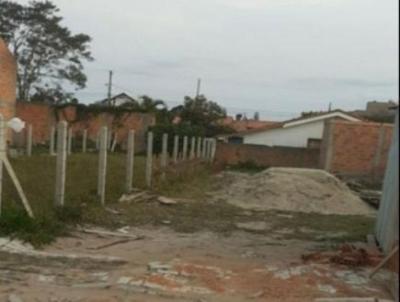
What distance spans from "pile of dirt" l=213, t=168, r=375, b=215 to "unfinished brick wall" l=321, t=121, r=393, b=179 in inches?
362

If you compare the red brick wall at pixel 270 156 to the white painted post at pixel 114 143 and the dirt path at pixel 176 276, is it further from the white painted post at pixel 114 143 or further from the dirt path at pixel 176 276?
the dirt path at pixel 176 276

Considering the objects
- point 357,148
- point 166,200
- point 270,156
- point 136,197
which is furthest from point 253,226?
point 270,156

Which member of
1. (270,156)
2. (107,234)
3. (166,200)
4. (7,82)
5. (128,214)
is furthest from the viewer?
(270,156)

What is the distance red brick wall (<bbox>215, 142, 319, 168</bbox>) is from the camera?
3591 cm

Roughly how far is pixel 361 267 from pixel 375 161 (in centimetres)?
2371

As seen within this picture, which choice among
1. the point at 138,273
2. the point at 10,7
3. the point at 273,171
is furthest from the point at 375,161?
the point at 10,7

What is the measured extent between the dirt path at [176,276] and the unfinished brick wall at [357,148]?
2250 centimetres

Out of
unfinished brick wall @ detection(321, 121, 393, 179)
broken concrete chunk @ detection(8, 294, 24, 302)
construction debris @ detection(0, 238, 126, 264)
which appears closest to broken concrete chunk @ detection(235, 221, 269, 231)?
construction debris @ detection(0, 238, 126, 264)

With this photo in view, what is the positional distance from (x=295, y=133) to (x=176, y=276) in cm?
3669

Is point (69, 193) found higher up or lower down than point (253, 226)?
higher up

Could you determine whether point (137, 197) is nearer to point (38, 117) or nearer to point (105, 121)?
point (38, 117)

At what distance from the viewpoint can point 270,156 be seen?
36.2 meters

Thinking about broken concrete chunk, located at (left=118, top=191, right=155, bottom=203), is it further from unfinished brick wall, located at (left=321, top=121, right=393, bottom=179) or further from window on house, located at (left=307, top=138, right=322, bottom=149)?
window on house, located at (left=307, top=138, right=322, bottom=149)

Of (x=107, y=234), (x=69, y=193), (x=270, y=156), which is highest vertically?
(x=69, y=193)
